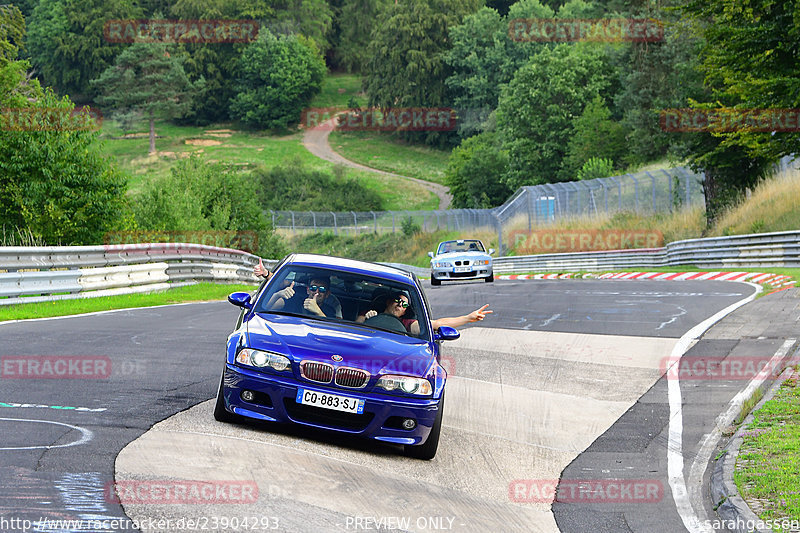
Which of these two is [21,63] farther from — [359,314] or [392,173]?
[392,173]

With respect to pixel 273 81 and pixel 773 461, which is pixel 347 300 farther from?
pixel 273 81

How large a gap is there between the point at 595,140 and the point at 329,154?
56416mm

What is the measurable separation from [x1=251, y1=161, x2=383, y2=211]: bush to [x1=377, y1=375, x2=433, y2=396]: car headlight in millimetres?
91883

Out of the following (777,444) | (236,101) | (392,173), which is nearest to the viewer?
(777,444)

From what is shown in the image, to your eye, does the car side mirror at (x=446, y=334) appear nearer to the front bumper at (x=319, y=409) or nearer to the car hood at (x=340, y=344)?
the car hood at (x=340, y=344)

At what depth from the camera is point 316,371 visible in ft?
23.4

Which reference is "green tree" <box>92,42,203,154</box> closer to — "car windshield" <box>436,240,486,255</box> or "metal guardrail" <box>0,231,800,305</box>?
"metal guardrail" <box>0,231,800,305</box>

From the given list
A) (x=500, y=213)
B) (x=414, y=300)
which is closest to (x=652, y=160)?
(x=500, y=213)

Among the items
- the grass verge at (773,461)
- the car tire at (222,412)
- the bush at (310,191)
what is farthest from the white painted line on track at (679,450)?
the bush at (310,191)

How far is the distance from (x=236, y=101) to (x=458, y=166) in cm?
5467

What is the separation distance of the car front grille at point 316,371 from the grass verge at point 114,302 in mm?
9532

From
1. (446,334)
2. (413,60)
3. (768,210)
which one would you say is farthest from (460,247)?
(413,60)

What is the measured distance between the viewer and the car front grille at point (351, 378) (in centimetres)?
716

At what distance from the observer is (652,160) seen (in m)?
67.6
